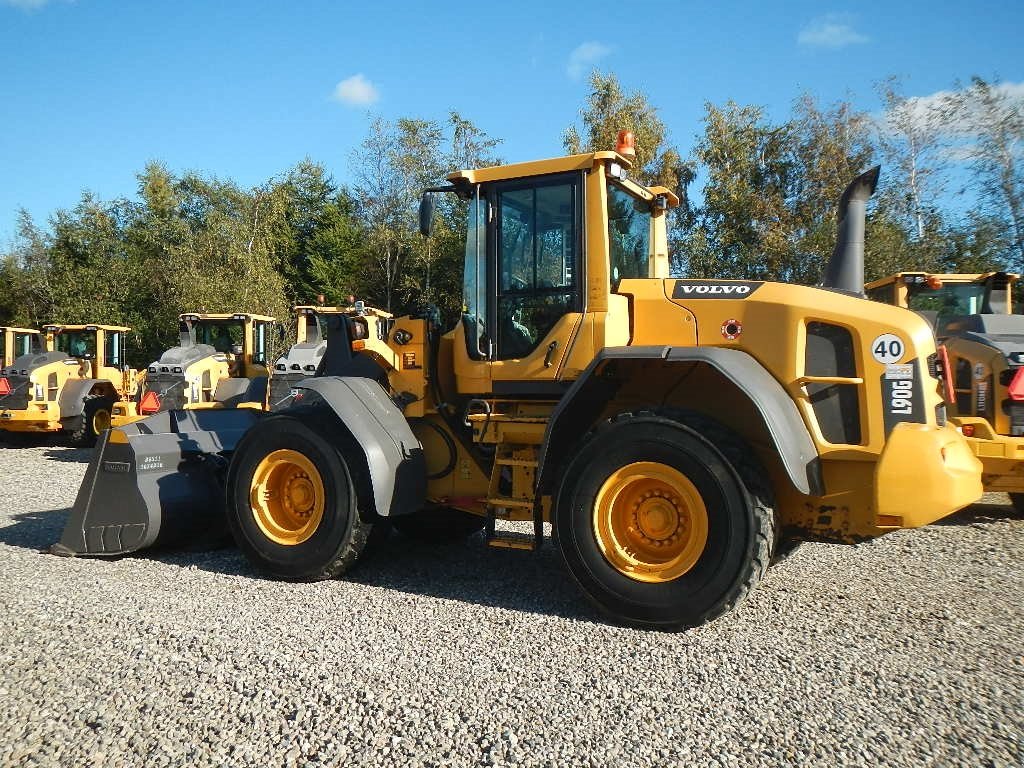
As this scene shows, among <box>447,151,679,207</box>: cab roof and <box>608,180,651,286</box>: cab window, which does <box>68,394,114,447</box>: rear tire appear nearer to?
<box>447,151,679,207</box>: cab roof

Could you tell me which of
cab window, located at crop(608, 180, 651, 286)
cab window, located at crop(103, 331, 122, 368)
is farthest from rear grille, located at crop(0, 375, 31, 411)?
cab window, located at crop(608, 180, 651, 286)

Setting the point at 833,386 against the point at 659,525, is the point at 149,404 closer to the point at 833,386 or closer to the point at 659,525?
the point at 659,525

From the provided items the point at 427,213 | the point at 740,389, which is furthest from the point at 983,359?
the point at 427,213

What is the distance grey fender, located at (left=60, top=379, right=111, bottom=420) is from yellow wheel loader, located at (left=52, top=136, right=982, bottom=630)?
10212 millimetres

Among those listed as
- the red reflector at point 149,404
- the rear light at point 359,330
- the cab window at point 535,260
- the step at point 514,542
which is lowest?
the step at point 514,542

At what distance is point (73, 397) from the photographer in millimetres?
15312

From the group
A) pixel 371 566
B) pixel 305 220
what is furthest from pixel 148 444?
pixel 305 220

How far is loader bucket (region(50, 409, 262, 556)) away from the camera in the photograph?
5.86 metres

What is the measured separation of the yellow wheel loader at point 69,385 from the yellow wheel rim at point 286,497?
1148 centimetres

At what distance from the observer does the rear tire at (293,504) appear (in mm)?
5270

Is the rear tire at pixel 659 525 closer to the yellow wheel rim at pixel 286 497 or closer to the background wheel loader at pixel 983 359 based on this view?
the yellow wheel rim at pixel 286 497

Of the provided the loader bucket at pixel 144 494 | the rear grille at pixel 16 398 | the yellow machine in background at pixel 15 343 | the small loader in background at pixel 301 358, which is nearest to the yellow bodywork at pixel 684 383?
the loader bucket at pixel 144 494

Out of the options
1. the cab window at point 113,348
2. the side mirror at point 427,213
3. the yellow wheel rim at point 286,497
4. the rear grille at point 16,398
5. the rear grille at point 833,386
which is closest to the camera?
the rear grille at point 833,386

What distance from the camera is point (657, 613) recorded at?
4.28 metres
